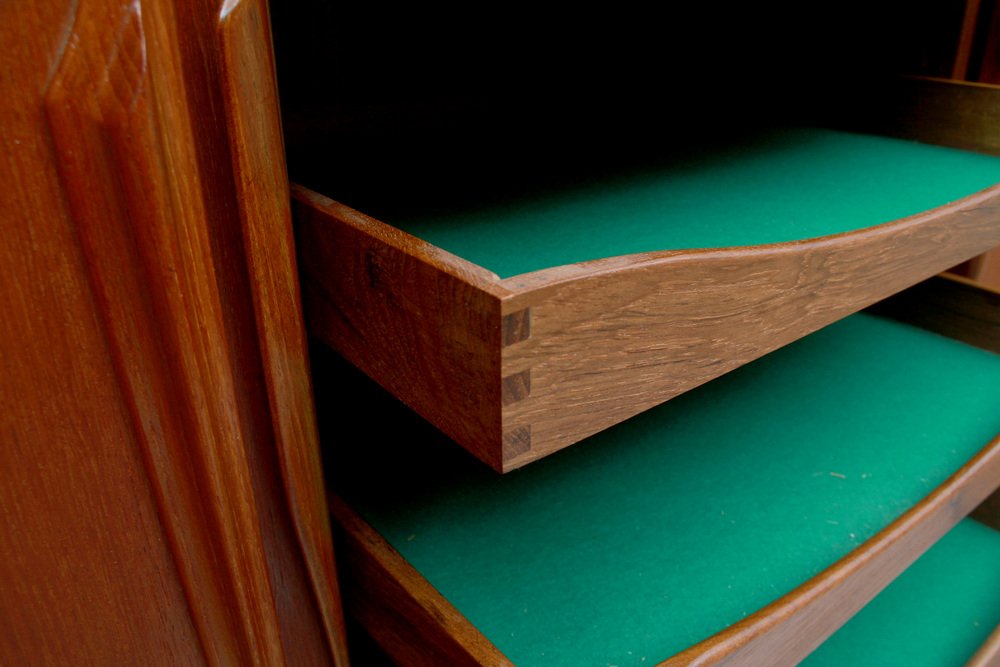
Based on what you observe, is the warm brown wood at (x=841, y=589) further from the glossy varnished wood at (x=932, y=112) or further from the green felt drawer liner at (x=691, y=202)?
the glossy varnished wood at (x=932, y=112)

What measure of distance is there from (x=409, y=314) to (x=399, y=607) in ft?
0.75

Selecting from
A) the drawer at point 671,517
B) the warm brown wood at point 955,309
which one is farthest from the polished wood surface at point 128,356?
the warm brown wood at point 955,309

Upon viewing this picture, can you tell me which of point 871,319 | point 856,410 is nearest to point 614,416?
point 856,410

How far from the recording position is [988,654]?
708 millimetres

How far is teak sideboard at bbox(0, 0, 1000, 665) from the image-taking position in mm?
329

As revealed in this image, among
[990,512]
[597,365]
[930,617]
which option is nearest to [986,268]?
[990,512]

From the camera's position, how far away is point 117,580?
1.29 feet

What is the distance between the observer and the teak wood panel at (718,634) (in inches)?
17.7

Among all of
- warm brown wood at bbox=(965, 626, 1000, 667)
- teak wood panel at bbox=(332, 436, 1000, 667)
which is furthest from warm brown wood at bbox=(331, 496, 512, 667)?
warm brown wood at bbox=(965, 626, 1000, 667)

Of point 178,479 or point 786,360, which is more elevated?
point 178,479

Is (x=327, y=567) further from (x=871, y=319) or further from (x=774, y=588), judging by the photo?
(x=871, y=319)

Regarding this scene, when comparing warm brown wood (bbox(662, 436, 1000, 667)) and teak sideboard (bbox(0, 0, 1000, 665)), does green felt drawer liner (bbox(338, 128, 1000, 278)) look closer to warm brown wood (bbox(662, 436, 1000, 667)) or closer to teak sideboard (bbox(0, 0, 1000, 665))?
teak sideboard (bbox(0, 0, 1000, 665))

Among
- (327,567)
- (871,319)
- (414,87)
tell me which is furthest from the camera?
(871,319)

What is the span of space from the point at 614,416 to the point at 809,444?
15.4 inches
